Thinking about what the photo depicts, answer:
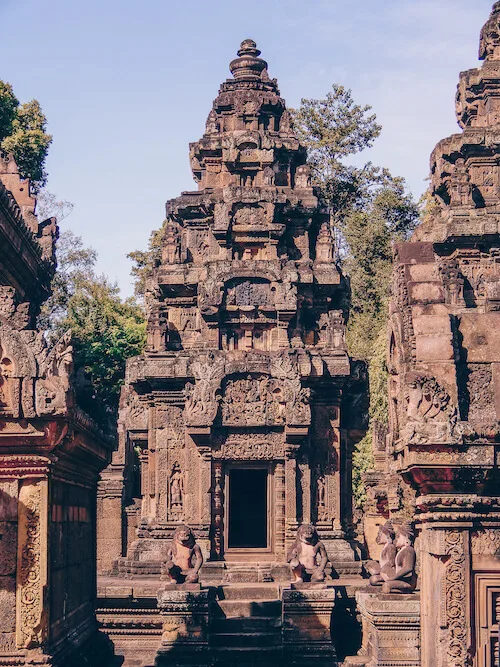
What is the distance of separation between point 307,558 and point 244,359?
209 inches

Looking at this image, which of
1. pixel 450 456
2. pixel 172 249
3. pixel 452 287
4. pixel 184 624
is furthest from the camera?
pixel 172 249

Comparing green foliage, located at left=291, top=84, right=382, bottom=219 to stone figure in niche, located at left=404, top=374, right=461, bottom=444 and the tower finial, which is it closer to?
the tower finial

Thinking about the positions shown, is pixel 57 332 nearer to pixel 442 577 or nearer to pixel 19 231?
pixel 19 231

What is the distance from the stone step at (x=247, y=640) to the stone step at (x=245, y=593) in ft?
4.78

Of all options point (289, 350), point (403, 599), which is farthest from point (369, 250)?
point (403, 599)

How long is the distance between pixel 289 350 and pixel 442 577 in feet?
47.7

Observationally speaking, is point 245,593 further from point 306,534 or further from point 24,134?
point 24,134

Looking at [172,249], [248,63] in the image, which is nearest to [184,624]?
[172,249]

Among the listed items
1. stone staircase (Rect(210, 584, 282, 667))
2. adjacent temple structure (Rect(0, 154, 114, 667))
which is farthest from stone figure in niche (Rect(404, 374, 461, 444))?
stone staircase (Rect(210, 584, 282, 667))

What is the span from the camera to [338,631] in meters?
19.0

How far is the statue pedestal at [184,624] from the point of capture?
1738cm

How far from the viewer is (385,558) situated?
15.1 m

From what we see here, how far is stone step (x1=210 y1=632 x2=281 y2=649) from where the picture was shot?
18.4m

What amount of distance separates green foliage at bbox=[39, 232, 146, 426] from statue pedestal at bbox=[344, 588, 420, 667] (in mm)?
15690
